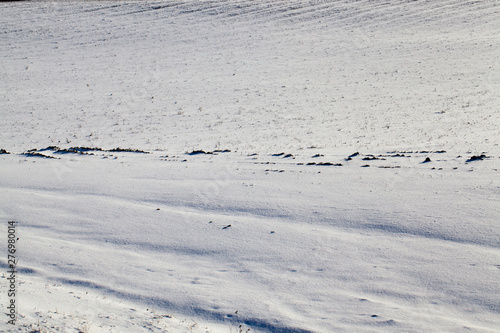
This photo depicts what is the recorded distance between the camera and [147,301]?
4082mm

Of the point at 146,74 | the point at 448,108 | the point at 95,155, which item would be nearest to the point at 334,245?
the point at 95,155

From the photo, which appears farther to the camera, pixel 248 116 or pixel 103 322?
pixel 248 116

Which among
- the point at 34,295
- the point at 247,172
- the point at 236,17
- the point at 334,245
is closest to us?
the point at 34,295

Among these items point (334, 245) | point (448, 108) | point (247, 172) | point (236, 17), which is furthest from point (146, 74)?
point (334, 245)

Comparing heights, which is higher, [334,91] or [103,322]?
[103,322]

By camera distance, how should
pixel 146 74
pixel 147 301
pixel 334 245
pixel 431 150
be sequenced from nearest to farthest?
pixel 147 301 < pixel 334 245 < pixel 431 150 < pixel 146 74

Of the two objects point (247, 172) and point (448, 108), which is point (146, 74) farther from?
point (247, 172)

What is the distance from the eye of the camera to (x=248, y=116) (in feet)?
50.3

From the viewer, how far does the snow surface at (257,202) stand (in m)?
3.94

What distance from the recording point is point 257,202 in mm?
6344

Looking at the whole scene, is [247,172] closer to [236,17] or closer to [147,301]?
[147,301]

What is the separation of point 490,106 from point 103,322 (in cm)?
1461

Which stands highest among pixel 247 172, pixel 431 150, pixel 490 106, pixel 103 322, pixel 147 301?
pixel 103 322

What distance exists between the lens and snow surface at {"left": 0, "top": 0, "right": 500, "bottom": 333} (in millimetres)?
3941
